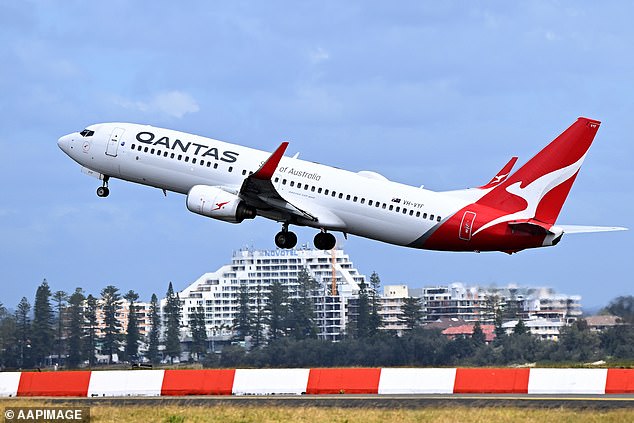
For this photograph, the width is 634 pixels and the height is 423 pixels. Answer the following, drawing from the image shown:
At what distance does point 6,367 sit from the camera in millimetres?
73938

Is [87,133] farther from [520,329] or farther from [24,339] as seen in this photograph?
[520,329]

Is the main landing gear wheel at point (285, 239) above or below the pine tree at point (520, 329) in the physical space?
above

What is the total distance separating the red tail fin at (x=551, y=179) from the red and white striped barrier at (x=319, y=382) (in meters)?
16.3

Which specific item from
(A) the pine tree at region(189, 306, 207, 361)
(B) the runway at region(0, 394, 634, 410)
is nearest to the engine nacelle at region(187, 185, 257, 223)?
(A) the pine tree at region(189, 306, 207, 361)

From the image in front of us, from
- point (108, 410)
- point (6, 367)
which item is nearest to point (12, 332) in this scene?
point (6, 367)

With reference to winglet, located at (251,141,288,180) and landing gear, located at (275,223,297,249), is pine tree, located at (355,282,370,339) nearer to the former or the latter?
landing gear, located at (275,223,297,249)

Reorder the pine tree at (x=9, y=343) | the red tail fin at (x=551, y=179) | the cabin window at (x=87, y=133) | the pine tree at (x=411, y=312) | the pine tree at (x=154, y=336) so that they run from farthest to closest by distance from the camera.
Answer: the pine tree at (x=154, y=336), the pine tree at (x=9, y=343), the pine tree at (x=411, y=312), the cabin window at (x=87, y=133), the red tail fin at (x=551, y=179)

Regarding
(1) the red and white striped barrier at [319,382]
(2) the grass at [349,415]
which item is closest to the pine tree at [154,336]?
(1) the red and white striped barrier at [319,382]

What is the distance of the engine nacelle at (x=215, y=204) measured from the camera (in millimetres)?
63594

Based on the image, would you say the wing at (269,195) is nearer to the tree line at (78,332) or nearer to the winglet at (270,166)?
the winglet at (270,166)

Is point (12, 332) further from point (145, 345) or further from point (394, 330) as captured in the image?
point (394, 330)

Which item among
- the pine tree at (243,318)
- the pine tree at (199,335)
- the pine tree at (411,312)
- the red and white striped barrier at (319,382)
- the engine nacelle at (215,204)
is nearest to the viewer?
the red and white striped barrier at (319,382)

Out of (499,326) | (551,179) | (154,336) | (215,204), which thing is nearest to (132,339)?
(154,336)

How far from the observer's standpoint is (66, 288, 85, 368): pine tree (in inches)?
2972
